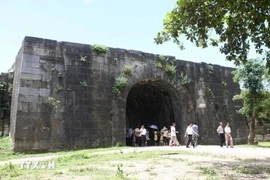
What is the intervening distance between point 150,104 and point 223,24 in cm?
1369

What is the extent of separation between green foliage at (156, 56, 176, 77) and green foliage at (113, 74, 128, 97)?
8.68 feet

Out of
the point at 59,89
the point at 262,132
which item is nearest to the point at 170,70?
the point at 59,89

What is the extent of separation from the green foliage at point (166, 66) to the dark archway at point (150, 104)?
788 mm

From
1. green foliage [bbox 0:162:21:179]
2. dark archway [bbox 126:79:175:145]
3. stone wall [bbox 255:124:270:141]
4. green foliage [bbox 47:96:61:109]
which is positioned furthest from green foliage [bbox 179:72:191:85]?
green foliage [bbox 0:162:21:179]

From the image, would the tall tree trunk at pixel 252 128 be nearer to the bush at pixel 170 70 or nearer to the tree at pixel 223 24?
the bush at pixel 170 70

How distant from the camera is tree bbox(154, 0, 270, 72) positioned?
817cm

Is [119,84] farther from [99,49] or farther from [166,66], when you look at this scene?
[166,66]

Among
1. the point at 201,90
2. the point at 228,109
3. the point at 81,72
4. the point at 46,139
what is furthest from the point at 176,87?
the point at 46,139

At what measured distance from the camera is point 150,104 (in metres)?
22.2

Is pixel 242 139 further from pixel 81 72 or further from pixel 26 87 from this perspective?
pixel 26 87

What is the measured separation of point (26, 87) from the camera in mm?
14188

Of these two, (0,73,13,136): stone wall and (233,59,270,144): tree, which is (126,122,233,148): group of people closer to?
(233,59,270,144): tree

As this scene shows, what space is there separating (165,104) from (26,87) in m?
9.68

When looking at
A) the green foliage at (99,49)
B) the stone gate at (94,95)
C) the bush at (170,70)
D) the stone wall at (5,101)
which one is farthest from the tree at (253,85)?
the stone wall at (5,101)
